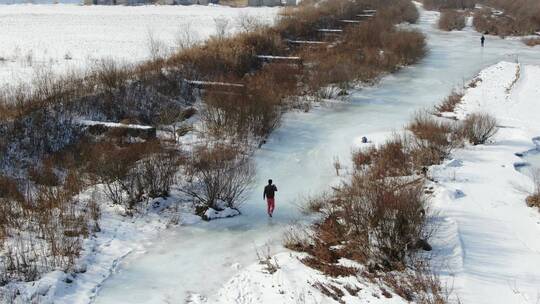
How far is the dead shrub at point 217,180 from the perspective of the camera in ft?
48.2

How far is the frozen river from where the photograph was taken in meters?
11.3

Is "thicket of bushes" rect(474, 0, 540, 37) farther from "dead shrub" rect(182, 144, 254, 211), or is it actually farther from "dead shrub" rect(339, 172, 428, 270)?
"dead shrub" rect(339, 172, 428, 270)

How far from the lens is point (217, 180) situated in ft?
47.9

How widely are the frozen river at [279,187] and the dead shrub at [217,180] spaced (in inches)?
22.3

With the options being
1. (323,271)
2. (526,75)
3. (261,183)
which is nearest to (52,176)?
(261,183)

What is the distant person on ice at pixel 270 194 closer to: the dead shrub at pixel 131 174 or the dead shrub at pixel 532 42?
the dead shrub at pixel 131 174

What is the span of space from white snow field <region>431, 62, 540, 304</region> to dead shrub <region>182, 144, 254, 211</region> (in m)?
5.51

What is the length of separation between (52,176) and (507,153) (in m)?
15.4

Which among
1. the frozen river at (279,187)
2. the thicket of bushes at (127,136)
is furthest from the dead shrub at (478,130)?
the thicket of bushes at (127,136)

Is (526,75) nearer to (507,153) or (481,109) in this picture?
(481,109)

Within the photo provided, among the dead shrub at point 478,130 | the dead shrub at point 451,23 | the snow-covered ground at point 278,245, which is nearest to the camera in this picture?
the snow-covered ground at point 278,245

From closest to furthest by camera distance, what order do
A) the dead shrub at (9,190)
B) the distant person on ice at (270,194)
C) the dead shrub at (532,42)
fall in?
the dead shrub at (9,190) → the distant person on ice at (270,194) → the dead shrub at (532,42)

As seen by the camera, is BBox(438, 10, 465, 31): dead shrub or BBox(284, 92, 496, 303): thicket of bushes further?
BBox(438, 10, 465, 31): dead shrub

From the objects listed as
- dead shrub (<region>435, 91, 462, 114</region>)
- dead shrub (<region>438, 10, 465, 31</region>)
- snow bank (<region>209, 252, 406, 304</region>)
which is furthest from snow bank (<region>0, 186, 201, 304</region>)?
dead shrub (<region>438, 10, 465, 31</region>)
